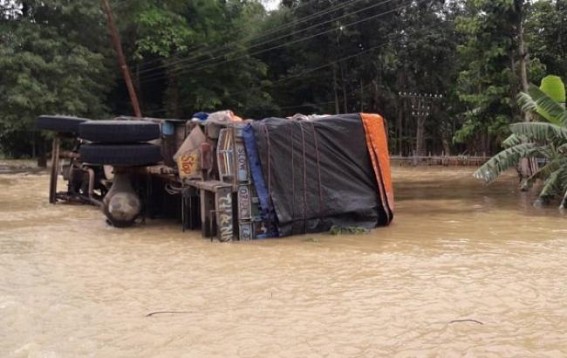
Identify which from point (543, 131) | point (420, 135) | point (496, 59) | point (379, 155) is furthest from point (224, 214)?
point (420, 135)

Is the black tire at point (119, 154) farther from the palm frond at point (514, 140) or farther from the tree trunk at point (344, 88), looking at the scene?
the tree trunk at point (344, 88)

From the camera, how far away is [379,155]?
11.1 meters

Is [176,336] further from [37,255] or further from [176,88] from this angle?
[176,88]

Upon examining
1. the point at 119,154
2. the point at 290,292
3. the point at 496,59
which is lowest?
the point at 290,292

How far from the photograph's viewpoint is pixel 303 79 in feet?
111

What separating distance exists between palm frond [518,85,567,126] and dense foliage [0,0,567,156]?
7746mm

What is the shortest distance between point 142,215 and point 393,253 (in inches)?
220

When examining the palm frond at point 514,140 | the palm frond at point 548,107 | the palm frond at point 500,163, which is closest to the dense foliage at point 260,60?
the palm frond at point 514,140

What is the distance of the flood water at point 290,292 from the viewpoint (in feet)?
16.2

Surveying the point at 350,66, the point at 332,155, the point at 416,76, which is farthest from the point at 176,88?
the point at 332,155

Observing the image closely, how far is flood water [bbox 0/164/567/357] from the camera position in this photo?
4.94m

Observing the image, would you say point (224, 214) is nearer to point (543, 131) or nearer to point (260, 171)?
point (260, 171)

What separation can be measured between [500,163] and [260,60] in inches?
927

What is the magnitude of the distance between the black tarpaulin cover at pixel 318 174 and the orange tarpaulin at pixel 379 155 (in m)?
0.08
